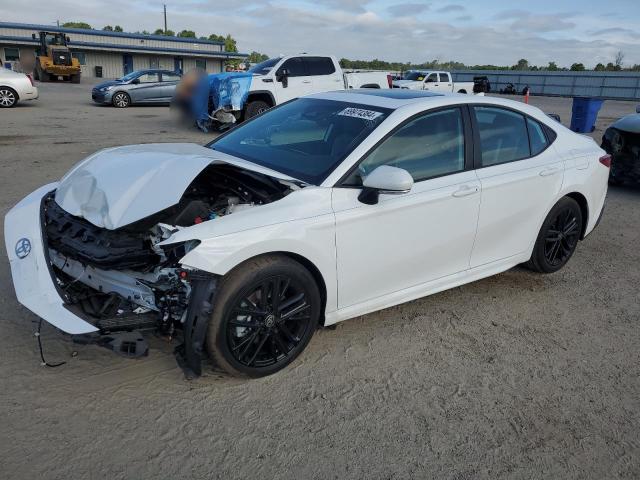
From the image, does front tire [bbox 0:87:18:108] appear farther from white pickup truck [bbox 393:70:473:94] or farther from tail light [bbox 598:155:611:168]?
tail light [bbox 598:155:611:168]

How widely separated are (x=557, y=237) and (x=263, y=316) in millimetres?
3029

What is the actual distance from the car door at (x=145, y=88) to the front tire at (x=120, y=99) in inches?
7.4

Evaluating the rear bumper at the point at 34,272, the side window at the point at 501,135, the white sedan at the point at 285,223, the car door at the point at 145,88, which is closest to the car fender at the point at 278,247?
the white sedan at the point at 285,223

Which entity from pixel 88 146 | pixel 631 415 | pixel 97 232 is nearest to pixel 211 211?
pixel 97 232

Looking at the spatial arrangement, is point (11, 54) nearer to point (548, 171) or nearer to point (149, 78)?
point (149, 78)

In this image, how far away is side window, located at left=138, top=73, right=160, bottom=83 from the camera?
2091 centimetres

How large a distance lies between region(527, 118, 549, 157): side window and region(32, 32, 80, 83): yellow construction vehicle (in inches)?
1487

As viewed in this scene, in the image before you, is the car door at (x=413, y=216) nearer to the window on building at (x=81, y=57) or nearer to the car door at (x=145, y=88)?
the car door at (x=145, y=88)

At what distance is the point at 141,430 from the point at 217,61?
58.9 metres

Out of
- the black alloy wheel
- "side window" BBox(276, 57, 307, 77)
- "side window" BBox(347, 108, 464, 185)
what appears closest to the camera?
the black alloy wheel

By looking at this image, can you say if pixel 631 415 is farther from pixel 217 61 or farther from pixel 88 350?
pixel 217 61

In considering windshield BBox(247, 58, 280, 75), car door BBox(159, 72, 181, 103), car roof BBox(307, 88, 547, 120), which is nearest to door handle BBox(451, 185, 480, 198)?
car roof BBox(307, 88, 547, 120)

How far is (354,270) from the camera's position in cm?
343

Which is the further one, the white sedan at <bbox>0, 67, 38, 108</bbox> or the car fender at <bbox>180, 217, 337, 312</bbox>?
the white sedan at <bbox>0, 67, 38, 108</bbox>
